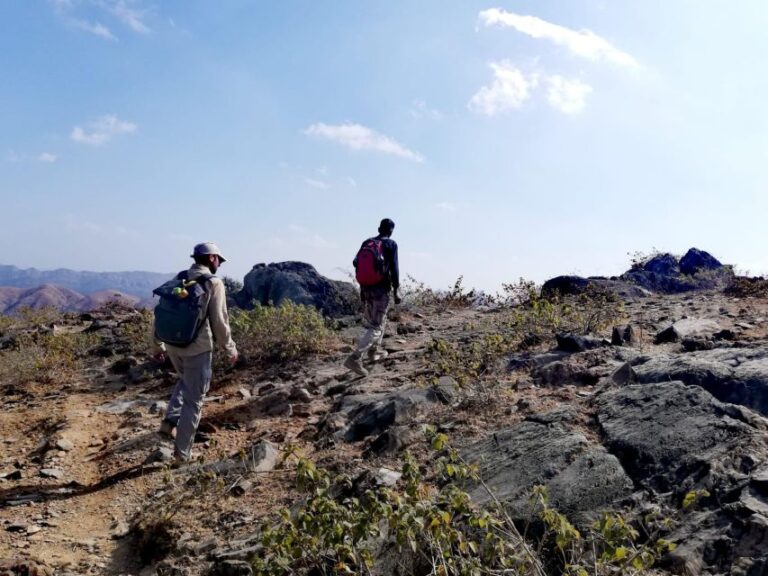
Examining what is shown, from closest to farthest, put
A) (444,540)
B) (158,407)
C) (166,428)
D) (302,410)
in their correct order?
(444,540) → (166,428) → (302,410) → (158,407)

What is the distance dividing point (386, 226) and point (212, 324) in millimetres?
3065

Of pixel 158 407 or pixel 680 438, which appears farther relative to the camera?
pixel 158 407

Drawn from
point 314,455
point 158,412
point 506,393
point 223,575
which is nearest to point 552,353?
point 506,393

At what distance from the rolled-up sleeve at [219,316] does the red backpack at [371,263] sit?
2.47m

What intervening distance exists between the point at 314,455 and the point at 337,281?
32.0 feet

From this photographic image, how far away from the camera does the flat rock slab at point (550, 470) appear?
3568mm

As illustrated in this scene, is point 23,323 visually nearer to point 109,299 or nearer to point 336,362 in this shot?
point 109,299

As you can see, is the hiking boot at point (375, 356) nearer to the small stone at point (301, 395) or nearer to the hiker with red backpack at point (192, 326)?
the small stone at point (301, 395)

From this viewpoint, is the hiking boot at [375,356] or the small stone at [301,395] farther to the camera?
the hiking boot at [375,356]

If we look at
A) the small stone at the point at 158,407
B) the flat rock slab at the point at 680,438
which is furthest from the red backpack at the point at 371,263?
the flat rock slab at the point at 680,438

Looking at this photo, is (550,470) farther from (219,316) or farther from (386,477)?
(219,316)

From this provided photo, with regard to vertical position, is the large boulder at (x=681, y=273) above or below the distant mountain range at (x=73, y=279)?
above

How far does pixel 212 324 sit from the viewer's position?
5785mm

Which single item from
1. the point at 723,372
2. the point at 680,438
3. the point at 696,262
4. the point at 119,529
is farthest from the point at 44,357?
the point at 696,262
